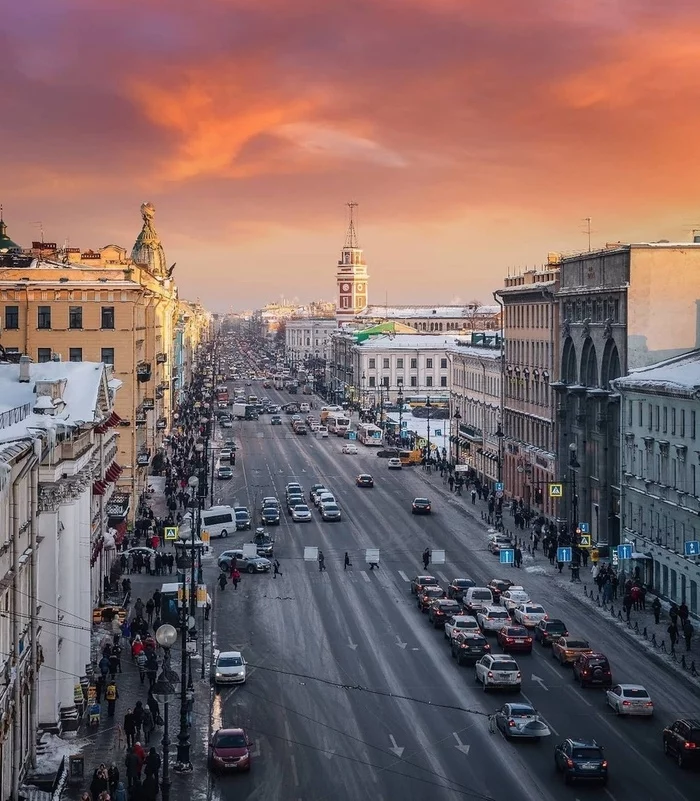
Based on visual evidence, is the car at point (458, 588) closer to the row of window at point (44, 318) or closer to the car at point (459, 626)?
the car at point (459, 626)

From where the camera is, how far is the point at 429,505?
8894cm

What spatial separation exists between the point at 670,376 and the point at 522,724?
2710 cm

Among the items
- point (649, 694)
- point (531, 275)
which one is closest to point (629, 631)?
A: point (649, 694)

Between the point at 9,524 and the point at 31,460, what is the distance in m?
1.91

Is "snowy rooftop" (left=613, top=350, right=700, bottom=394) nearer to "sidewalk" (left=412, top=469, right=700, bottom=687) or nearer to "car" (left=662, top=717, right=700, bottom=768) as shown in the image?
"sidewalk" (left=412, top=469, right=700, bottom=687)

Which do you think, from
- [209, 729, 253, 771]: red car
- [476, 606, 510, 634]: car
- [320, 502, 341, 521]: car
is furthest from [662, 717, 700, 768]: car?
[320, 502, 341, 521]: car

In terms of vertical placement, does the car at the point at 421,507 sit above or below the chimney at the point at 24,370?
below

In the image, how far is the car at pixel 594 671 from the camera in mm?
44719

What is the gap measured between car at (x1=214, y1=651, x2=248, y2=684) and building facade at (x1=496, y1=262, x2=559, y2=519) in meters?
36.4

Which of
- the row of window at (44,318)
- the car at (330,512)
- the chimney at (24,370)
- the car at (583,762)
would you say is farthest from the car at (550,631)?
the row of window at (44,318)

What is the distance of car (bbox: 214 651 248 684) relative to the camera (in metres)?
45.7

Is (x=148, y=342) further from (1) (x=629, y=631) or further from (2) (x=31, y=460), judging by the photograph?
(2) (x=31, y=460)

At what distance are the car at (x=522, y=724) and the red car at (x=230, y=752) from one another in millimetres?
7018

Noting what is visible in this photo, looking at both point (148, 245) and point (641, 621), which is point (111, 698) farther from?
point (148, 245)
